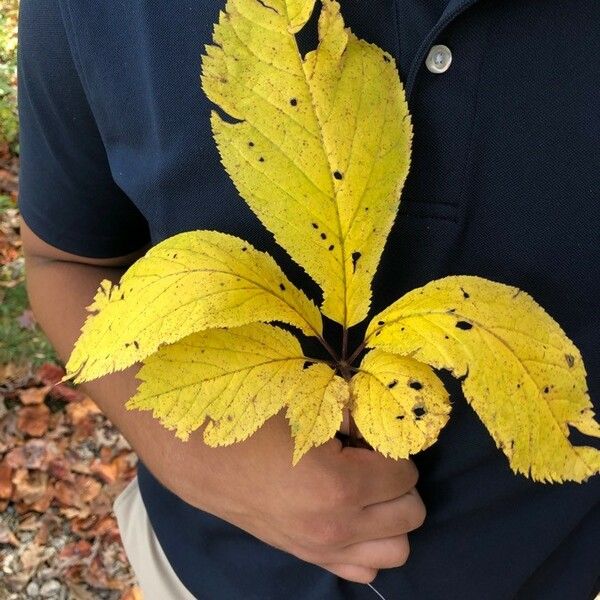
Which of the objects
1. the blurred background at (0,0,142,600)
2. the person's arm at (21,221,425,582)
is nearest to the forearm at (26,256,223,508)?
the person's arm at (21,221,425,582)

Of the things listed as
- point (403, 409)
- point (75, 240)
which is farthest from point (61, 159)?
point (403, 409)

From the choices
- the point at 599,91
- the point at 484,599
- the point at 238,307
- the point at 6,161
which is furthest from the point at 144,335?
the point at 6,161

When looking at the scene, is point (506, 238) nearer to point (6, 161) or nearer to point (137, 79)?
point (137, 79)

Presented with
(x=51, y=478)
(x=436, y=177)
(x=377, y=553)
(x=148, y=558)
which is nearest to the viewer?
(x=436, y=177)

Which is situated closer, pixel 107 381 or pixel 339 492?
pixel 339 492

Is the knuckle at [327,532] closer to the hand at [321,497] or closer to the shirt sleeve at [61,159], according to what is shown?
the hand at [321,497]

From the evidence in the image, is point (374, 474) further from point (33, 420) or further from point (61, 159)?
point (33, 420)

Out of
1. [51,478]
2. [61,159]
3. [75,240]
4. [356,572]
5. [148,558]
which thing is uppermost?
[61,159]
